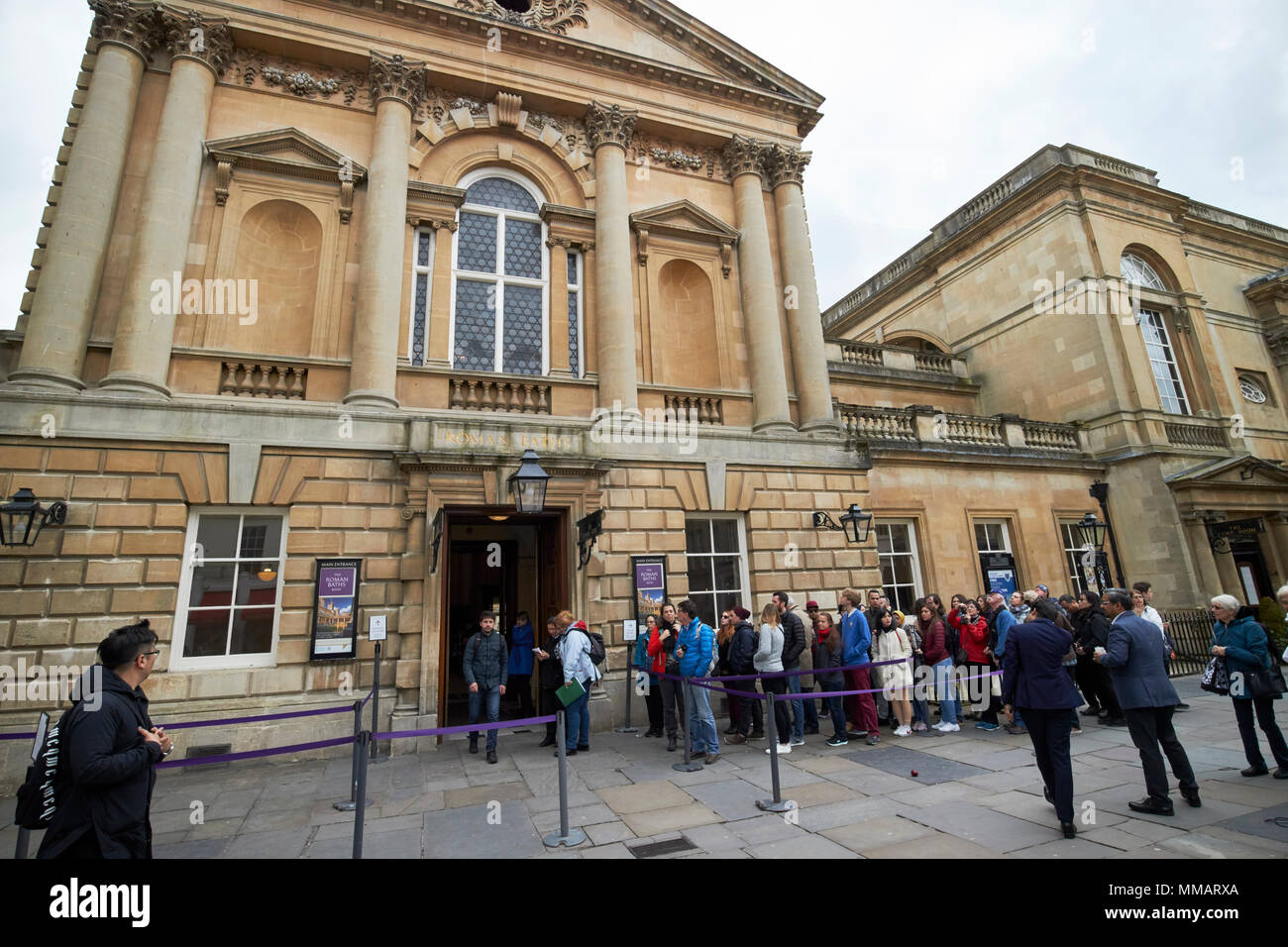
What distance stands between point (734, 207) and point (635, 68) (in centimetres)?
368

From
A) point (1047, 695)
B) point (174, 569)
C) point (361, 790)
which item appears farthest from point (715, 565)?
point (174, 569)

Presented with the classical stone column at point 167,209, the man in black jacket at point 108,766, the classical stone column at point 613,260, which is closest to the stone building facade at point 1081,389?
the classical stone column at point 613,260

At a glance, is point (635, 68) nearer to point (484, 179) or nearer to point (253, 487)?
point (484, 179)

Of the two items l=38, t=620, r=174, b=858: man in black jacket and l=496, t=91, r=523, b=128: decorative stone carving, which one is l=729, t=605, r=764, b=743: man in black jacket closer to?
l=38, t=620, r=174, b=858: man in black jacket

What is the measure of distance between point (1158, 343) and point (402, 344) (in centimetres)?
2406

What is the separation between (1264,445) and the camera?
2145cm

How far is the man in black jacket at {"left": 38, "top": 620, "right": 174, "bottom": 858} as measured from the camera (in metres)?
3.14

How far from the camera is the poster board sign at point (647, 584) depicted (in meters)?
10.5

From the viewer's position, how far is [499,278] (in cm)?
1203

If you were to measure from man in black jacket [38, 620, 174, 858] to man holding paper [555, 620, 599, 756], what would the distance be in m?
5.03

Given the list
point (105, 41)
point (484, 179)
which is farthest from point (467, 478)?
point (105, 41)

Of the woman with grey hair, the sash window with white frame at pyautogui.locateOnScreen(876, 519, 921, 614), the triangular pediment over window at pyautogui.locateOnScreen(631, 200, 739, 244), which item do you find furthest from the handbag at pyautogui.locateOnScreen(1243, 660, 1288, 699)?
the triangular pediment over window at pyautogui.locateOnScreen(631, 200, 739, 244)

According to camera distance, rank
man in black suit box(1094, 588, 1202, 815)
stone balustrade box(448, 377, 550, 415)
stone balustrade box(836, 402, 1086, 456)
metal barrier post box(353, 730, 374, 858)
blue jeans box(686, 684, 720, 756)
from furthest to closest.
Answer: stone balustrade box(836, 402, 1086, 456), stone balustrade box(448, 377, 550, 415), blue jeans box(686, 684, 720, 756), man in black suit box(1094, 588, 1202, 815), metal barrier post box(353, 730, 374, 858)
